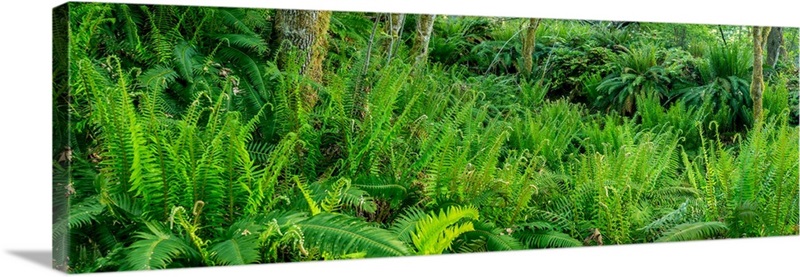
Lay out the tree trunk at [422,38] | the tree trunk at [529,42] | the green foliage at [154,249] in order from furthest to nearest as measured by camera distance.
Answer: the tree trunk at [529,42] < the tree trunk at [422,38] < the green foliage at [154,249]

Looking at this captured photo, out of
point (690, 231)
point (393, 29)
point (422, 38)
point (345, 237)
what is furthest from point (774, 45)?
point (345, 237)

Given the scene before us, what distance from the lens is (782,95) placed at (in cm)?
555

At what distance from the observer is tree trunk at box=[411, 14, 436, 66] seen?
4.76m

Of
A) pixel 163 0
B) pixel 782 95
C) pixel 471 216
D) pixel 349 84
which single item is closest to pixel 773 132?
pixel 782 95

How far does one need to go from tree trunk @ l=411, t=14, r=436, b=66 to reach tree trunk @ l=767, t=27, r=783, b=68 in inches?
87.5

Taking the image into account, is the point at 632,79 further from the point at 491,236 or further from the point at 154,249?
the point at 154,249

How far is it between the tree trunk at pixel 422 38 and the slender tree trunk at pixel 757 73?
2.12 m

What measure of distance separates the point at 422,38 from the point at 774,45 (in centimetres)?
230

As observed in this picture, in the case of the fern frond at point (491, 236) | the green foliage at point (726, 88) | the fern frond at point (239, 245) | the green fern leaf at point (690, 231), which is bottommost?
the green fern leaf at point (690, 231)

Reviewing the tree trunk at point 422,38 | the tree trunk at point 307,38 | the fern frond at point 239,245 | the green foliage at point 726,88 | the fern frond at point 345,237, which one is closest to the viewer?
the fern frond at point 239,245

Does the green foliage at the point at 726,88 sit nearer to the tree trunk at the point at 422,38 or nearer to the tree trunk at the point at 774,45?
the tree trunk at the point at 774,45

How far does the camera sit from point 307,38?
4.50m

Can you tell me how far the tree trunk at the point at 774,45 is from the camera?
550cm

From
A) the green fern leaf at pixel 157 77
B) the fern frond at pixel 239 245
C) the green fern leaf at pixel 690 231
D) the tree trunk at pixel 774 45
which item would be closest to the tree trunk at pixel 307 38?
the green fern leaf at pixel 157 77
